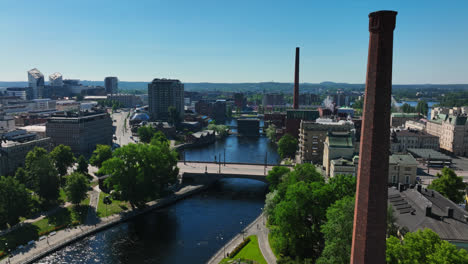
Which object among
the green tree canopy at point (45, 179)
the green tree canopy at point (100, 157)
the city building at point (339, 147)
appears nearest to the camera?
the green tree canopy at point (45, 179)

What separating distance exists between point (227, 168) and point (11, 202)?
54.9 meters

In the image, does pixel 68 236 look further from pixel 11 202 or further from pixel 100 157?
pixel 100 157

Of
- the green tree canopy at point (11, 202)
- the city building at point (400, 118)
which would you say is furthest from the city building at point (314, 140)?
the city building at point (400, 118)

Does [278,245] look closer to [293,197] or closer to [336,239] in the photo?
[293,197]

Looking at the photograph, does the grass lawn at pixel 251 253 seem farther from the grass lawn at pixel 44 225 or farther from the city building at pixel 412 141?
the city building at pixel 412 141

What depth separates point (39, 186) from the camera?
72.4m

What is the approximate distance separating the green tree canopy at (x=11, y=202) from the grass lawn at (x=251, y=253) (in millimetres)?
38623

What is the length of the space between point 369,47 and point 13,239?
61666mm

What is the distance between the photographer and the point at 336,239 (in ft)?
128

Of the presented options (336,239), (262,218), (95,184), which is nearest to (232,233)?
(262,218)

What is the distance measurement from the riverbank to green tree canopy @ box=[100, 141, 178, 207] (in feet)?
8.25

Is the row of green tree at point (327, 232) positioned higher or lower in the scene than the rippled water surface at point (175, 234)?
higher

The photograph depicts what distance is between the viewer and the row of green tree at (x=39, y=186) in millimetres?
61125

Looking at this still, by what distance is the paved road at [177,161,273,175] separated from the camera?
9681 cm
